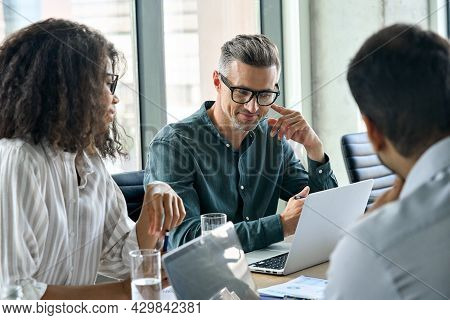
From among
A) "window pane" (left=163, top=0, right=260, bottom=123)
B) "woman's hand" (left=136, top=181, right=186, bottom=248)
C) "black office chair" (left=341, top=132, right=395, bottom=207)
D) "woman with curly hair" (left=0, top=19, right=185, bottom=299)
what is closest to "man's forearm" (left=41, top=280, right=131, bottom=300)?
"woman with curly hair" (left=0, top=19, right=185, bottom=299)

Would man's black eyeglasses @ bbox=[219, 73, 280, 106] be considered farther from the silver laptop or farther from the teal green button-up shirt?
the silver laptop

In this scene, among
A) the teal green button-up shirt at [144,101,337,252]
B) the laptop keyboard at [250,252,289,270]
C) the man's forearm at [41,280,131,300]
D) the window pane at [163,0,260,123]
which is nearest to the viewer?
the man's forearm at [41,280,131,300]

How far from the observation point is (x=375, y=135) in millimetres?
767

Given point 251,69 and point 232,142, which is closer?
point 251,69

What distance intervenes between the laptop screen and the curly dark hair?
1.19 ft

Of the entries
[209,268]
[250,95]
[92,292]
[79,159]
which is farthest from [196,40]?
[209,268]

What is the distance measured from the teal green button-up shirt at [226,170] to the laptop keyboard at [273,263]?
214 mm

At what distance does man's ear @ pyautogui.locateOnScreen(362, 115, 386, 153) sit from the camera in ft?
2.50

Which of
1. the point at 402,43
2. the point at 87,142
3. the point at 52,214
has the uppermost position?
the point at 402,43

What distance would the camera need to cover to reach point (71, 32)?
3.90 feet
